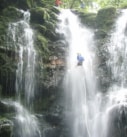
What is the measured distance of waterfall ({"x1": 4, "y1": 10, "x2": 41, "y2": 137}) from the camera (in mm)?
12961

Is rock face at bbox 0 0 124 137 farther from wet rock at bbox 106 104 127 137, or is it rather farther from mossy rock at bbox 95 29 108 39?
wet rock at bbox 106 104 127 137

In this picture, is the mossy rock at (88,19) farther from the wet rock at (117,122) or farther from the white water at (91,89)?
the wet rock at (117,122)

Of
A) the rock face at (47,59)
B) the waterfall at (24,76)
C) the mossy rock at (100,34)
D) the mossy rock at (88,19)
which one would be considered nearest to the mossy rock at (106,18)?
the rock face at (47,59)

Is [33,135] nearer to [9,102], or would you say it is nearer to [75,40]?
[9,102]

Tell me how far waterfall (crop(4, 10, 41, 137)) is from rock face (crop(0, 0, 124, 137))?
0.80 ft

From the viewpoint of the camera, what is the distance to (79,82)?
1535 centimetres

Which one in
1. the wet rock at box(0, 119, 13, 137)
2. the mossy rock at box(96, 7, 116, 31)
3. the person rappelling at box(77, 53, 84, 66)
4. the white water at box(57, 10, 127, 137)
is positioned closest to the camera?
the wet rock at box(0, 119, 13, 137)

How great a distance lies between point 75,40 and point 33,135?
6587mm

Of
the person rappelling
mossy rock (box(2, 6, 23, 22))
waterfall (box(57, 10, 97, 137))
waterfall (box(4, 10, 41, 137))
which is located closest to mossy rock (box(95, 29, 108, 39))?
waterfall (box(57, 10, 97, 137))

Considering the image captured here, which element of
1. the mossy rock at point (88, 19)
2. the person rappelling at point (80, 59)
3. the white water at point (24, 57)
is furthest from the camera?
the mossy rock at point (88, 19)

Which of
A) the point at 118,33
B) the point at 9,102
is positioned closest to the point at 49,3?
the point at 118,33

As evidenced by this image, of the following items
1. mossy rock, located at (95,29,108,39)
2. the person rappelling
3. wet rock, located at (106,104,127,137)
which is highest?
mossy rock, located at (95,29,108,39)

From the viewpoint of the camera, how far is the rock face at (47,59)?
45.8 ft

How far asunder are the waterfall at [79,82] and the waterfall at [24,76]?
5.56 feet
